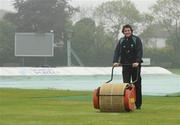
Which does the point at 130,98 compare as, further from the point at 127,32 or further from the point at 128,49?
the point at 127,32

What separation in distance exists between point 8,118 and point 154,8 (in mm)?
46729

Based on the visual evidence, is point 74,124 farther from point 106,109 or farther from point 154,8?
point 154,8

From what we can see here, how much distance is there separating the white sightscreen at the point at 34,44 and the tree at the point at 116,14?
6.43 metres

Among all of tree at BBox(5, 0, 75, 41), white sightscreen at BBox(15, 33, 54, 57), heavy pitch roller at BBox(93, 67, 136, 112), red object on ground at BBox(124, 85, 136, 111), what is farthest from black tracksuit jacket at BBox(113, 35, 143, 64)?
tree at BBox(5, 0, 75, 41)

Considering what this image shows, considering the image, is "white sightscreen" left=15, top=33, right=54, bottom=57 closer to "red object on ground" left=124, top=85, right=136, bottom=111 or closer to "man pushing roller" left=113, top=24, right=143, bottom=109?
"man pushing roller" left=113, top=24, right=143, bottom=109

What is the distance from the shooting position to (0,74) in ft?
115

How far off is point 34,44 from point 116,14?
9.57 m

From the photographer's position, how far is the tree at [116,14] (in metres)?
51.2

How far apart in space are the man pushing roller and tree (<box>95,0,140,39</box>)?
3987cm

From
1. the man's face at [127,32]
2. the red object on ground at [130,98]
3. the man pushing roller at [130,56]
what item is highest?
the man's face at [127,32]

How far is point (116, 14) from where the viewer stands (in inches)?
2090

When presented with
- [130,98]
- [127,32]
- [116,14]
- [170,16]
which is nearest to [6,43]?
[116,14]

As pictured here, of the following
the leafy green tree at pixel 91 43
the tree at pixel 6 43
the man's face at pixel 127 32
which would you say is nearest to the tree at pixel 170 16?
the leafy green tree at pixel 91 43

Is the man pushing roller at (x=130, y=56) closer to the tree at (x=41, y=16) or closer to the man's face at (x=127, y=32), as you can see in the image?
the man's face at (x=127, y=32)
